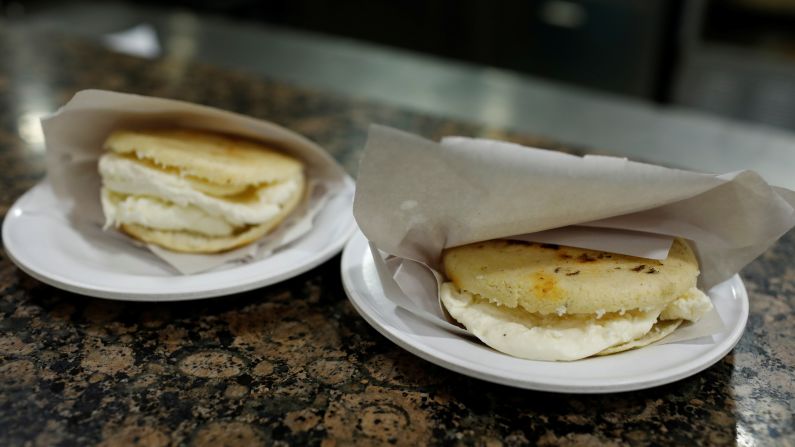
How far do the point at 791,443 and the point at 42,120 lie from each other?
3.48 ft

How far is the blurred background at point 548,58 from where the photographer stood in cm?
223

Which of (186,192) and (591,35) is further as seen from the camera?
(591,35)

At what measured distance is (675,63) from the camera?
3078mm

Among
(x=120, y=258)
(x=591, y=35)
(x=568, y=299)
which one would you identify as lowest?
(x=591, y=35)

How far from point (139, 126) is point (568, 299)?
70 centimetres

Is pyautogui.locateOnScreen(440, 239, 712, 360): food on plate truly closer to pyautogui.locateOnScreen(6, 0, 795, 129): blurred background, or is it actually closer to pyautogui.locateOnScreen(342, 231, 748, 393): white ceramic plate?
pyautogui.locateOnScreen(342, 231, 748, 393): white ceramic plate

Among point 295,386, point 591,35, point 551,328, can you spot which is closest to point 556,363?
point 551,328

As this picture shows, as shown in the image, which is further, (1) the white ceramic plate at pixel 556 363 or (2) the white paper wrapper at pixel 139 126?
(2) the white paper wrapper at pixel 139 126

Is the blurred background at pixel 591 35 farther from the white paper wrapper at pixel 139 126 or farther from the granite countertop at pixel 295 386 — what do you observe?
the granite countertop at pixel 295 386

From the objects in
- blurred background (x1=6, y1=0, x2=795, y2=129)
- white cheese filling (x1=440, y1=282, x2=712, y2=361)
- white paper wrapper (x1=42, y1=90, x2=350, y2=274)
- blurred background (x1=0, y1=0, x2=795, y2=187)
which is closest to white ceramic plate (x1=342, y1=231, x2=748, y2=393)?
white cheese filling (x1=440, y1=282, x2=712, y2=361)

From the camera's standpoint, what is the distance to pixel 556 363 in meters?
0.78

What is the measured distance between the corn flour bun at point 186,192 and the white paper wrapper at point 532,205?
0.89ft

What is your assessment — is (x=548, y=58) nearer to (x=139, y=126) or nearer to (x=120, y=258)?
(x=139, y=126)

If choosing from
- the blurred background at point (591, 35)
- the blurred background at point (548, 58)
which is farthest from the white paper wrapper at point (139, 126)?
the blurred background at point (591, 35)
